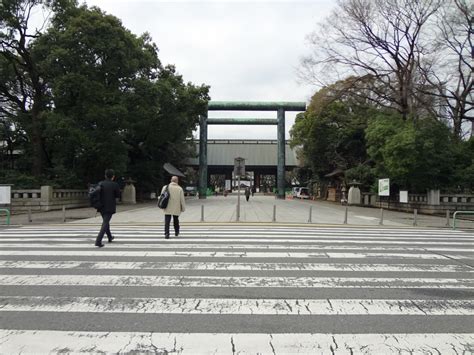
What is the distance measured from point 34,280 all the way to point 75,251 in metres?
2.70

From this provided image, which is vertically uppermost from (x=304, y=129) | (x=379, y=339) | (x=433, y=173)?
(x=304, y=129)

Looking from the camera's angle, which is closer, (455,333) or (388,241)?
(455,333)

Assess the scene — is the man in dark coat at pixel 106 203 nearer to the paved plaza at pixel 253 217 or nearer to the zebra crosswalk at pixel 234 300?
the zebra crosswalk at pixel 234 300

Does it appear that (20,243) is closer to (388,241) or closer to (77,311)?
(77,311)

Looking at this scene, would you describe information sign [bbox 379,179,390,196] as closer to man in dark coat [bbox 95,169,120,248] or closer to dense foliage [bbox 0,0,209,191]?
dense foliage [bbox 0,0,209,191]

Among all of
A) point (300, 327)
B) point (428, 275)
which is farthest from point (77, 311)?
point (428, 275)

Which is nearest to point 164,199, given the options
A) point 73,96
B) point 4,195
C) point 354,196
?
point 4,195

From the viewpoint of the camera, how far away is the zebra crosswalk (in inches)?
167

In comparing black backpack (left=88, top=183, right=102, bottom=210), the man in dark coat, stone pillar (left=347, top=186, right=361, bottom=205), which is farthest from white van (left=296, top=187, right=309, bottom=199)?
black backpack (left=88, top=183, right=102, bottom=210)

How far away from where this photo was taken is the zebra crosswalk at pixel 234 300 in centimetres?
425

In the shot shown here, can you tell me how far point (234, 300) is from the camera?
5.66m

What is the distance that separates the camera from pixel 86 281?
6582 mm

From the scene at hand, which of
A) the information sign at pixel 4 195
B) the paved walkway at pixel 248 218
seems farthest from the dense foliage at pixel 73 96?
the information sign at pixel 4 195

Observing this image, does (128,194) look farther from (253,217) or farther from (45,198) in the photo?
(253,217)
